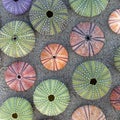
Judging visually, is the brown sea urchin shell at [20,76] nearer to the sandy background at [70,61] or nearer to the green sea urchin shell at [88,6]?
the sandy background at [70,61]

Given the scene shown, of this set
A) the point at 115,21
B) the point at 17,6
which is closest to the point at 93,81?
the point at 115,21

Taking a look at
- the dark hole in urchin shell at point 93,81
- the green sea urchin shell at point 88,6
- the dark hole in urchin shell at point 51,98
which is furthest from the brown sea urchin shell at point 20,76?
the green sea urchin shell at point 88,6

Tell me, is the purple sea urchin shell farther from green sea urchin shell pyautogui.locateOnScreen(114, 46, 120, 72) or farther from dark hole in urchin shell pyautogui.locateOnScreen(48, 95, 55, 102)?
green sea urchin shell pyautogui.locateOnScreen(114, 46, 120, 72)

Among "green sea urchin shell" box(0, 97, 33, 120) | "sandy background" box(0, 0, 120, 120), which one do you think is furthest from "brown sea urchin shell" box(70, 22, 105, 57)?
"green sea urchin shell" box(0, 97, 33, 120)

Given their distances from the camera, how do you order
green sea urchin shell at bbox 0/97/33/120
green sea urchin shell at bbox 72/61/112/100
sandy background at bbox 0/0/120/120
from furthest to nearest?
sandy background at bbox 0/0/120/120 < green sea urchin shell at bbox 0/97/33/120 < green sea urchin shell at bbox 72/61/112/100

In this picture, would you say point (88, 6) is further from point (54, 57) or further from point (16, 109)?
point (16, 109)

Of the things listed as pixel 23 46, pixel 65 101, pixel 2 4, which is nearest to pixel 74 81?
pixel 65 101
